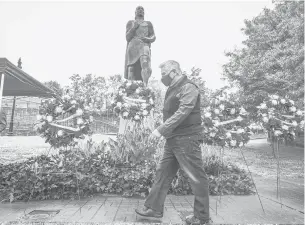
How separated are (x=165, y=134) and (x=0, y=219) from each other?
97.7 inches

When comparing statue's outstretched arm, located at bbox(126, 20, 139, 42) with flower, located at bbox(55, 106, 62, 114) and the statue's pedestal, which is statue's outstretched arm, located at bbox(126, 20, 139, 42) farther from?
flower, located at bbox(55, 106, 62, 114)

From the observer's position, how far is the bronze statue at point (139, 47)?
747cm

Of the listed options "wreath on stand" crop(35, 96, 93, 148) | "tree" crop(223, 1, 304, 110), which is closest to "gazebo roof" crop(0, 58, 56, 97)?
"wreath on stand" crop(35, 96, 93, 148)

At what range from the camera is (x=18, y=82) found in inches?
324

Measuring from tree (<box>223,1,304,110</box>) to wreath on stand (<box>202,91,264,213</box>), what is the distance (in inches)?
276

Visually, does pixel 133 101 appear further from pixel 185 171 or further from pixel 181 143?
pixel 185 171

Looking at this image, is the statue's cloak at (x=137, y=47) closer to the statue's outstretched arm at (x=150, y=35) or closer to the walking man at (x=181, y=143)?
the statue's outstretched arm at (x=150, y=35)

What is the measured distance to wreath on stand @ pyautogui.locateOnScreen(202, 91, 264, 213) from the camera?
233 inches

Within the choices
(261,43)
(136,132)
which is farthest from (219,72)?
(136,132)

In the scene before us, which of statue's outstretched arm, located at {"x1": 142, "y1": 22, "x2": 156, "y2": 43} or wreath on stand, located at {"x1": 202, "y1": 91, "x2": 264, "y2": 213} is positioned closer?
wreath on stand, located at {"x1": 202, "y1": 91, "x2": 264, "y2": 213}

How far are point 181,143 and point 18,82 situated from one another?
6.83 m

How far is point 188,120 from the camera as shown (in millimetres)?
3395

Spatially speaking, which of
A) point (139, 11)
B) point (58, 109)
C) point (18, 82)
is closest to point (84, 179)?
point (58, 109)

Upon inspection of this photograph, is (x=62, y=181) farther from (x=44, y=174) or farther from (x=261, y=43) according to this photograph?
(x=261, y=43)
